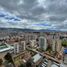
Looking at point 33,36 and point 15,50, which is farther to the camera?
point 33,36

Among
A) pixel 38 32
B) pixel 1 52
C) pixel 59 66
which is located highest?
pixel 38 32

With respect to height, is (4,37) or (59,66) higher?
(4,37)

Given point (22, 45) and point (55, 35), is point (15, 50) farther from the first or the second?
point (55, 35)

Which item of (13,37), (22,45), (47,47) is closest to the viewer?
(22,45)

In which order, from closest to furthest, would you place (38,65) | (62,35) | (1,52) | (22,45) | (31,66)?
(31,66) < (38,65) < (1,52) < (22,45) < (62,35)

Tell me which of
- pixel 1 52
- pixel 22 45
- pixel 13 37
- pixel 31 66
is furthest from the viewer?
pixel 13 37

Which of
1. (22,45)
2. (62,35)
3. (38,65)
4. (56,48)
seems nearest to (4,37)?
(22,45)

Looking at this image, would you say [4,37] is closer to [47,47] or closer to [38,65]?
[47,47]

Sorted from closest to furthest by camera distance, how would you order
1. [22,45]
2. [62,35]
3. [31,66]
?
[31,66]
[22,45]
[62,35]

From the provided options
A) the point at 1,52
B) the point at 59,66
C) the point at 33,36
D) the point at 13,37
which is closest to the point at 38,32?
the point at 33,36
